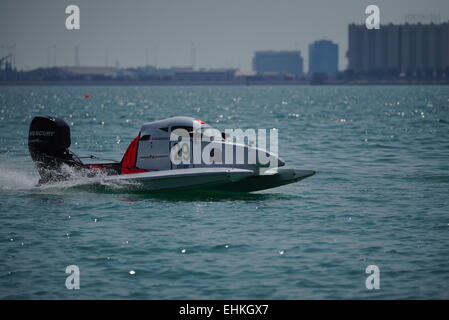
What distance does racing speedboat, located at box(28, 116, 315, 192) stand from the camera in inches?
832

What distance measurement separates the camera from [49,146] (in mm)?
22312

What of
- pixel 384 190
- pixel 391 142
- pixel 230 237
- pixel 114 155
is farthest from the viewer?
pixel 391 142

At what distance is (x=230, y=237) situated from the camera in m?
17.0

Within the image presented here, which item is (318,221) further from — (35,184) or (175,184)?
(35,184)

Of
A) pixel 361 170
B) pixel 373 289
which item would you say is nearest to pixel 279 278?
pixel 373 289

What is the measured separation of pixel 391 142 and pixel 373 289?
96.9 ft

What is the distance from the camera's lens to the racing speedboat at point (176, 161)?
69.3 feet
